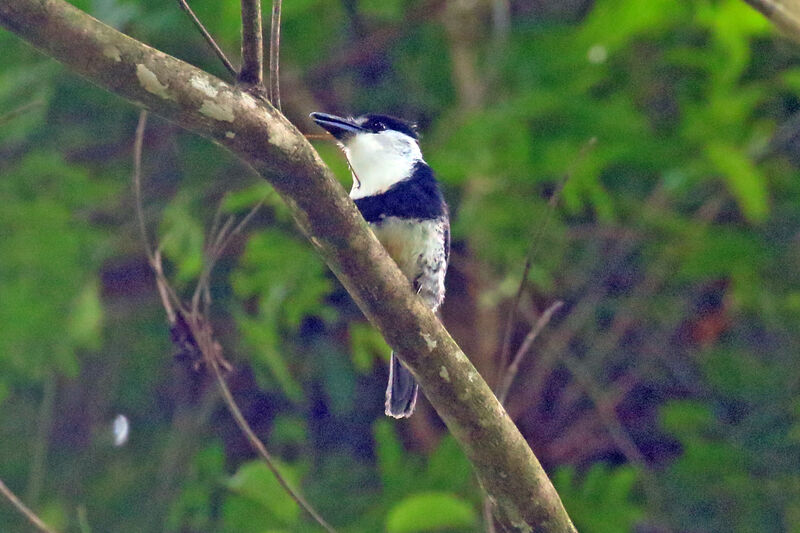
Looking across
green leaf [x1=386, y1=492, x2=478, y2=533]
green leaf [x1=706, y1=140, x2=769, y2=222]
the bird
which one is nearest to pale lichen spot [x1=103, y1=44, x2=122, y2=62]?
the bird

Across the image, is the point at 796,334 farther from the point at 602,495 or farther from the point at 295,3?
the point at 295,3

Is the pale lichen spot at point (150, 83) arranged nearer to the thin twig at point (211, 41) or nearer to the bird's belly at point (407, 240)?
the thin twig at point (211, 41)

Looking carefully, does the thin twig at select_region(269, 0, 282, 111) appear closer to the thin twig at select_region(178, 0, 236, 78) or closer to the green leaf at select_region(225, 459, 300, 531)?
the thin twig at select_region(178, 0, 236, 78)

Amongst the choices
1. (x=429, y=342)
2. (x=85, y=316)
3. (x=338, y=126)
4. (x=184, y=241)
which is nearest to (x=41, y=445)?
(x=85, y=316)

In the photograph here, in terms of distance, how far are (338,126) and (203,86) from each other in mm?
1289

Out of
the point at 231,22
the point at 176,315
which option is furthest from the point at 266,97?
the point at 231,22

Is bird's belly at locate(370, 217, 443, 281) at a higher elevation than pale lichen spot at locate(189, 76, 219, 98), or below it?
below

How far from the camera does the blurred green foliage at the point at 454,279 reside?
331 centimetres

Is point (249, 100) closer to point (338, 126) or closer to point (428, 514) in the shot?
point (338, 126)

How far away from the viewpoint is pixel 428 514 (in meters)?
3.08

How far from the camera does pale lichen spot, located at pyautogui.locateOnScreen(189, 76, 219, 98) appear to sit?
5.34ft

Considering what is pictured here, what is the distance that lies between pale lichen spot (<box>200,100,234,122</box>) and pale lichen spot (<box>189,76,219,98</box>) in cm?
1

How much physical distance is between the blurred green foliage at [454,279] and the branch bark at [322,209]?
3.82 feet

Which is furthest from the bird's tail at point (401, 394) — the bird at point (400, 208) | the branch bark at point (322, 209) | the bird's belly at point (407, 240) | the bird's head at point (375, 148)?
the branch bark at point (322, 209)
